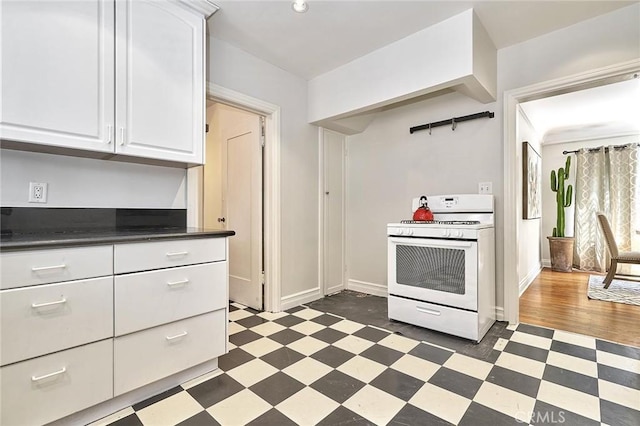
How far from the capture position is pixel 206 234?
5.60ft

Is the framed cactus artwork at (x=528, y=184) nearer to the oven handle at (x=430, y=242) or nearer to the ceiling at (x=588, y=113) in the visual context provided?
the ceiling at (x=588, y=113)

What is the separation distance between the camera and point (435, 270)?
7.67 feet

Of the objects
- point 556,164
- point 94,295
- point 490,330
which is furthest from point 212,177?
point 556,164

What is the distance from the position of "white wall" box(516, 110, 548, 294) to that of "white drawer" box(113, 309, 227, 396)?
3.15 metres

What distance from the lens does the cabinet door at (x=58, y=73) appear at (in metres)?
1.32

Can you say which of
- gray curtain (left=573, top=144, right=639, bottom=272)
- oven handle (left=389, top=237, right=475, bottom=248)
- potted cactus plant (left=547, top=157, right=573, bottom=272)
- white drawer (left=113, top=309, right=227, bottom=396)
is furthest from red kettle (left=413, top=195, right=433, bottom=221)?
gray curtain (left=573, top=144, right=639, bottom=272)

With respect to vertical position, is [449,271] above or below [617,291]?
above

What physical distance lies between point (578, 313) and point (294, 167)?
122 inches

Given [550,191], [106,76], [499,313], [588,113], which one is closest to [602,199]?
[550,191]

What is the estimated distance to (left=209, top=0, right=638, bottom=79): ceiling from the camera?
2029mm

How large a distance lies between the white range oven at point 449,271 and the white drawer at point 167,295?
1.46m

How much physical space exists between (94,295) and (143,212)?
0.75 m

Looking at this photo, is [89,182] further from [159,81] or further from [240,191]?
[240,191]

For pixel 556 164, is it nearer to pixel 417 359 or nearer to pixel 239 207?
pixel 417 359
